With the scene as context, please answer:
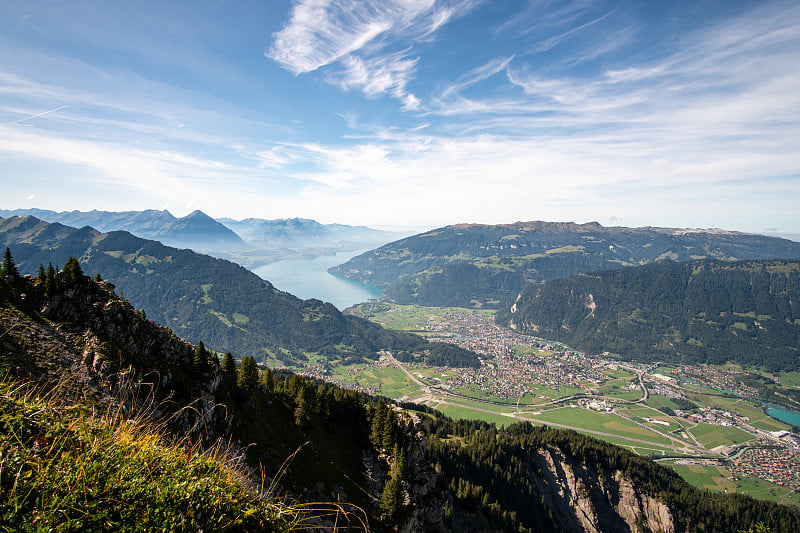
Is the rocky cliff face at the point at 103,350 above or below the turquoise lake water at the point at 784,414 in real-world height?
above

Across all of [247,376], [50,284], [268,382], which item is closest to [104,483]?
[50,284]

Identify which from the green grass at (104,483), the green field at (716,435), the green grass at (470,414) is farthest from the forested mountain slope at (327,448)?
the green field at (716,435)

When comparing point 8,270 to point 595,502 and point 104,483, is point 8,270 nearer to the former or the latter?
point 104,483

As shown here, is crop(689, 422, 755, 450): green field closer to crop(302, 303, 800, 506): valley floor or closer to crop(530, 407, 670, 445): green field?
crop(302, 303, 800, 506): valley floor

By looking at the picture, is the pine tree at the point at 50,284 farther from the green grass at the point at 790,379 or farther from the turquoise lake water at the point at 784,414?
the green grass at the point at 790,379

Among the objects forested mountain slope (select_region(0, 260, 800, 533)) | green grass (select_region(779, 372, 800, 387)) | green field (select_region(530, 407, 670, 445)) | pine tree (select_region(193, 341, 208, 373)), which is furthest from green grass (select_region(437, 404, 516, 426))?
green grass (select_region(779, 372, 800, 387))

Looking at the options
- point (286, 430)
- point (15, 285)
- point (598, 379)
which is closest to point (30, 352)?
point (15, 285)
